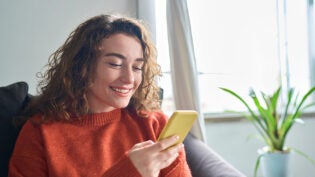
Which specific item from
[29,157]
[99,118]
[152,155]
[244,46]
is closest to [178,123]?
[152,155]

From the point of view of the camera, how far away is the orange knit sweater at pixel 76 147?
895 millimetres

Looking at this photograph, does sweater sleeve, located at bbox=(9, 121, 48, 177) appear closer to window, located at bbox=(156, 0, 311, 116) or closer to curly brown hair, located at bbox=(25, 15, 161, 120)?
curly brown hair, located at bbox=(25, 15, 161, 120)

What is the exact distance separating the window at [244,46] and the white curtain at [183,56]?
1.21 ft

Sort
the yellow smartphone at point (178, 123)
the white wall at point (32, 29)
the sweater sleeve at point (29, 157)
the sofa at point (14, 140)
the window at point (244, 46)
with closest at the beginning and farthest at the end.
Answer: the yellow smartphone at point (178, 123) → the sweater sleeve at point (29, 157) → the sofa at point (14, 140) → the white wall at point (32, 29) → the window at point (244, 46)

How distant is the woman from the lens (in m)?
0.91

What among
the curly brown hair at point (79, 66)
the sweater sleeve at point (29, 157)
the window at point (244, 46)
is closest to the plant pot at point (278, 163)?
the window at point (244, 46)

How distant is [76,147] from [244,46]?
1462 mm

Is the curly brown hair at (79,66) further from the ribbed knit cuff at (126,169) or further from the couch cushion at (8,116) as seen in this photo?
the ribbed knit cuff at (126,169)

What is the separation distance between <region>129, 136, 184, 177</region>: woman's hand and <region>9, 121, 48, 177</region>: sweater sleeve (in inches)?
12.8

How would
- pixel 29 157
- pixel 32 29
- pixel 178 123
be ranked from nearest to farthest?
pixel 178 123
pixel 29 157
pixel 32 29

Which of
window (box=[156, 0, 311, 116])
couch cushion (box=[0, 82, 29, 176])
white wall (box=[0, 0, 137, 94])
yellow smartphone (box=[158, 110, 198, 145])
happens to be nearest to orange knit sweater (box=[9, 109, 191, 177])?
couch cushion (box=[0, 82, 29, 176])

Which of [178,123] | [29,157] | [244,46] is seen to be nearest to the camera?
[178,123]

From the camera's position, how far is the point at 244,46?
203cm

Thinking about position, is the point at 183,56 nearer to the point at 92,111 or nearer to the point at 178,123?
the point at 92,111
